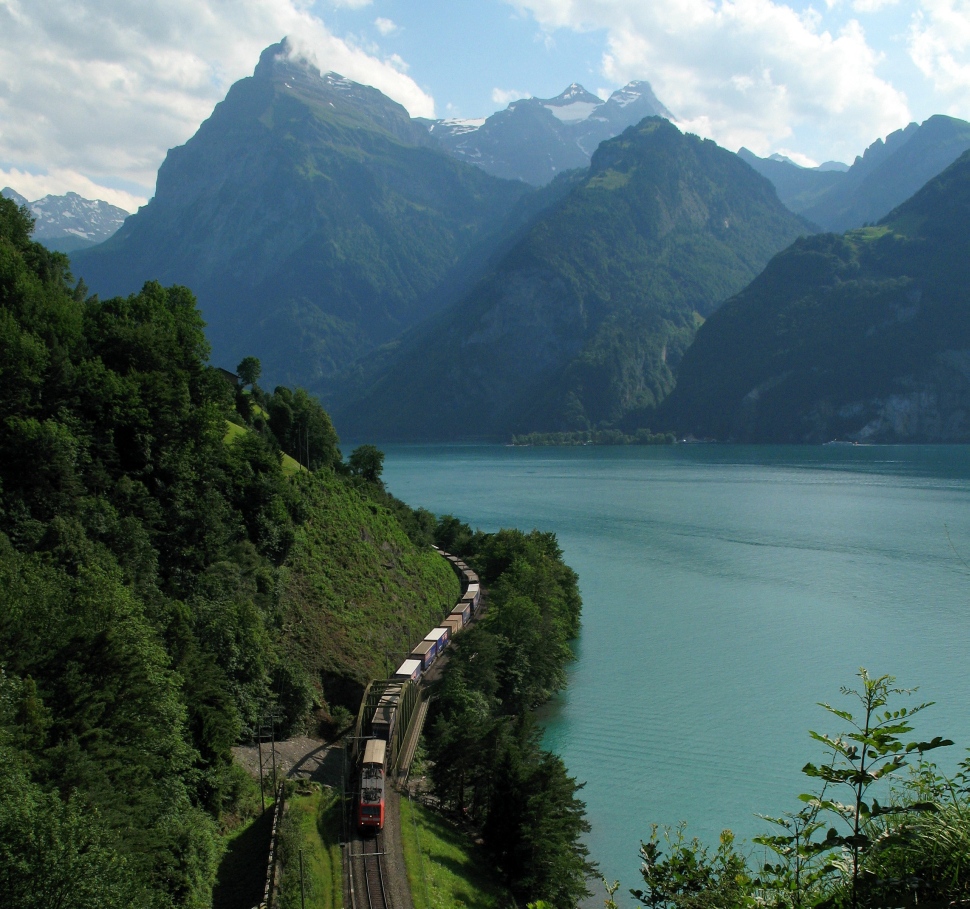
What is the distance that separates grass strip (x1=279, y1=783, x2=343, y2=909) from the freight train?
3.68 feet

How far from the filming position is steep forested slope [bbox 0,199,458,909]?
1906 cm

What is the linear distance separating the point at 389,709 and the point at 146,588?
1005cm

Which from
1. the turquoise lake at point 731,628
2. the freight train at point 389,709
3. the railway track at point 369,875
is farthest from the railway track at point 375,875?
the turquoise lake at point 731,628

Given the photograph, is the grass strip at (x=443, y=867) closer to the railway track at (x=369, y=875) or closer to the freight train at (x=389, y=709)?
the railway track at (x=369, y=875)

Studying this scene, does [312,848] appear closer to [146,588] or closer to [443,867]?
[443,867]

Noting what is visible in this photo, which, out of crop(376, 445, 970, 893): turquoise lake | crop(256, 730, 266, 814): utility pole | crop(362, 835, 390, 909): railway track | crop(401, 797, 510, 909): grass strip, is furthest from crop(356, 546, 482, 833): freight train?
crop(376, 445, 970, 893): turquoise lake

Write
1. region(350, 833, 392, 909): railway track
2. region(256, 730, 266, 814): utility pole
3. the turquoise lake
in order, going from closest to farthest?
region(350, 833, 392, 909): railway track < region(256, 730, 266, 814): utility pole < the turquoise lake

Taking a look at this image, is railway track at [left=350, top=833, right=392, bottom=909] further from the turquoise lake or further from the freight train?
the turquoise lake

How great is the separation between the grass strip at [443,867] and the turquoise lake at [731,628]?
16.7 feet

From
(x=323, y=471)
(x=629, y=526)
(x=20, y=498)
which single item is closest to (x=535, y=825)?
(x=20, y=498)

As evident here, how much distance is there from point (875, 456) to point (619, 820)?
168059 millimetres

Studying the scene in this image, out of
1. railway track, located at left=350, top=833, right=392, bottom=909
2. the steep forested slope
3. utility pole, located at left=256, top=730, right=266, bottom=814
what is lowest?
utility pole, located at left=256, top=730, right=266, bottom=814

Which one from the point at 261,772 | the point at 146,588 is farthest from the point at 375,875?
the point at 146,588

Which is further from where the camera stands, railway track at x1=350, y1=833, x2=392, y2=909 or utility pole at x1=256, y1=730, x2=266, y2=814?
utility pole at x1=256, y1=730, x2=266, y2=814
